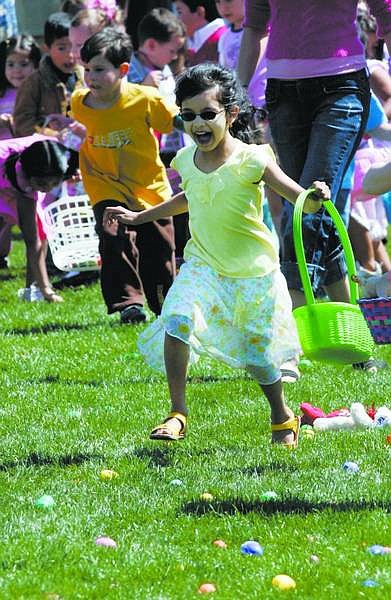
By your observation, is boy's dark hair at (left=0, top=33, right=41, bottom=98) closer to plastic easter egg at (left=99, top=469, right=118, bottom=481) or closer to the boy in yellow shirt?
the boy in yellow shirt

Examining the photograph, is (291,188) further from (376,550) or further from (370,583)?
(370,583)

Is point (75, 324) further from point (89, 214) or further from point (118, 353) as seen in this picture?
point (89, 214)

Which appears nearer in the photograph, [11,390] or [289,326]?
[289,326]

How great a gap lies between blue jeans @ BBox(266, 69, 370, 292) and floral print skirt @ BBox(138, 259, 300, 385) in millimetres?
1006

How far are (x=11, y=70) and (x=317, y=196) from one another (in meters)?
6.79

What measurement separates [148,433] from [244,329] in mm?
649

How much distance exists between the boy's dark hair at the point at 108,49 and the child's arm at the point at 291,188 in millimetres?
2889

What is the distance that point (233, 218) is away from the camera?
5.02 meters

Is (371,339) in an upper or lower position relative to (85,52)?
lower

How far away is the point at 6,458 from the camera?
4.89m

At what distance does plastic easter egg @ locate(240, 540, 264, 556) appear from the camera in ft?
12.5

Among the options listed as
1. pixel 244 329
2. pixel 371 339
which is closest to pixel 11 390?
pixel 244 329

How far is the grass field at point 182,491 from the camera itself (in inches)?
143

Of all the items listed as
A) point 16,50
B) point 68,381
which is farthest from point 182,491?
point 16,50
